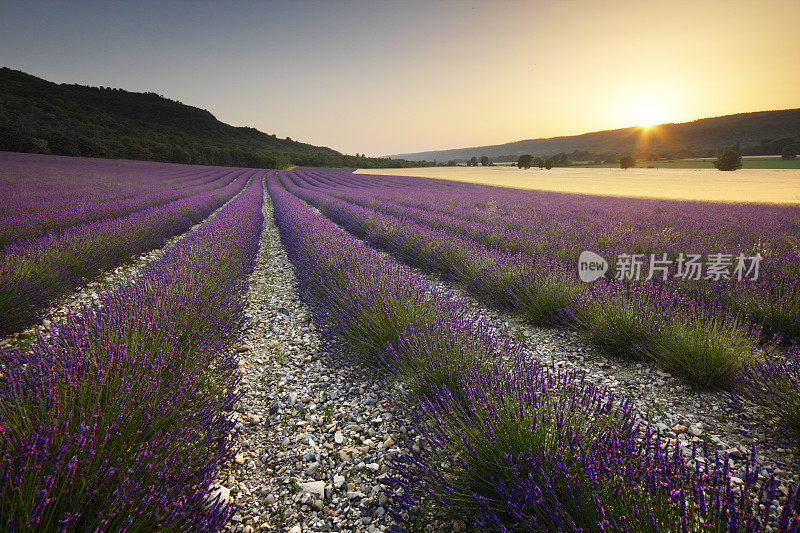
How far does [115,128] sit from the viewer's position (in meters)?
53.5

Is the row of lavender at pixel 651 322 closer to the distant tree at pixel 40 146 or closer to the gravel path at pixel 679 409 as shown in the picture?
the gravel path at pixel 679 409

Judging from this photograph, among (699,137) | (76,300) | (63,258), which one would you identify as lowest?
(76,300)

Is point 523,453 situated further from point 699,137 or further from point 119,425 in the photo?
point 699,137

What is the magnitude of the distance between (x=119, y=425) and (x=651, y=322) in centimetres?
383

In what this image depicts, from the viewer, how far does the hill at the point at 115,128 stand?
34.0 metres

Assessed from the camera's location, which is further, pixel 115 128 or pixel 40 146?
pixel 115 128

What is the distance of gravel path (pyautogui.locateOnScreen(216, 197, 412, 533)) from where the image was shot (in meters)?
1.65

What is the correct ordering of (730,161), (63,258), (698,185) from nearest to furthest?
(63,258)
(698,185)
(730,161)

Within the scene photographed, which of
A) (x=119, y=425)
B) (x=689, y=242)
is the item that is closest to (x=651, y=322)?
(x=119, y=425)

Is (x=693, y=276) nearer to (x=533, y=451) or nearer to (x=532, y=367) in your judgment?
(x=532, y=367)

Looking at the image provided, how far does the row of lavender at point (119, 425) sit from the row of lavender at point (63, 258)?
146 centimetres

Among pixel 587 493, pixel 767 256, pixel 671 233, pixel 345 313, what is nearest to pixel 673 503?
pixel 587 493

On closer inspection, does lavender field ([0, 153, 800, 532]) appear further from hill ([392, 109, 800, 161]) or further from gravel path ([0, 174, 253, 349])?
hill ([392, 109, 800, 161])

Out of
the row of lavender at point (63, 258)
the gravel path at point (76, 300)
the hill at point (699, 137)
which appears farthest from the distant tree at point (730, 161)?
the gravel path at point (76, 300)
